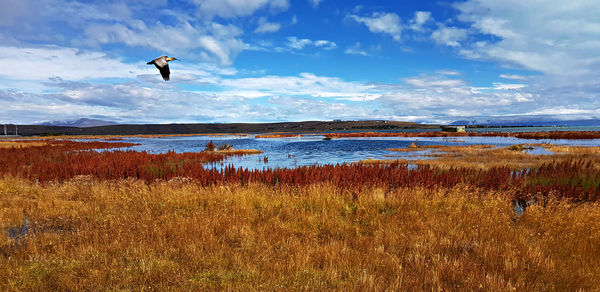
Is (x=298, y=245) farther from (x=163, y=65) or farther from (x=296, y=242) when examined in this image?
(x=163, y=65)

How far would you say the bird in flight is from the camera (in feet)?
32.9

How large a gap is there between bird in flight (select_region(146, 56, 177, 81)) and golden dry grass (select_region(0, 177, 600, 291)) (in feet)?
12.6

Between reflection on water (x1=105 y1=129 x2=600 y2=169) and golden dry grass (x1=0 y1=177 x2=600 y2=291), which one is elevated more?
golden dry grass (x1=0 y1=177 x2=600 y2=291)

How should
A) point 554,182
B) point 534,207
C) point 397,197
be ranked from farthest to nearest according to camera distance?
point 554,182, point 397,197, point 534,207

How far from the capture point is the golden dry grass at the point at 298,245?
4684 millimetres

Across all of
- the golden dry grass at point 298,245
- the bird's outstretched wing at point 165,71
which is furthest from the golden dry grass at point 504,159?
the bird's outstretched wing at point 165,71

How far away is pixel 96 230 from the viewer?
6758 mm

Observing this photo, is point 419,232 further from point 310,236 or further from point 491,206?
point 491,206

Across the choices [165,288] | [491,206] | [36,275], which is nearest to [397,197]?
[491,206]

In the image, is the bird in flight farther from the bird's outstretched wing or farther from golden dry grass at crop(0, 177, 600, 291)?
golden dry grass at crop(0, 177, 600, 291)

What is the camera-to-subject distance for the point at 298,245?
6.00m

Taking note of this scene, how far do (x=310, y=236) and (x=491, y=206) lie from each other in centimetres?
548

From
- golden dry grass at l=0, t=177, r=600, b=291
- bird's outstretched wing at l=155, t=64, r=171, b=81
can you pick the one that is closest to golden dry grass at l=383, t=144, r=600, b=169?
golden dry grass at l=0, t=177, r=600, b=291

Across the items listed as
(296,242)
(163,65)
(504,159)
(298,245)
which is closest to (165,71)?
(163,65)
